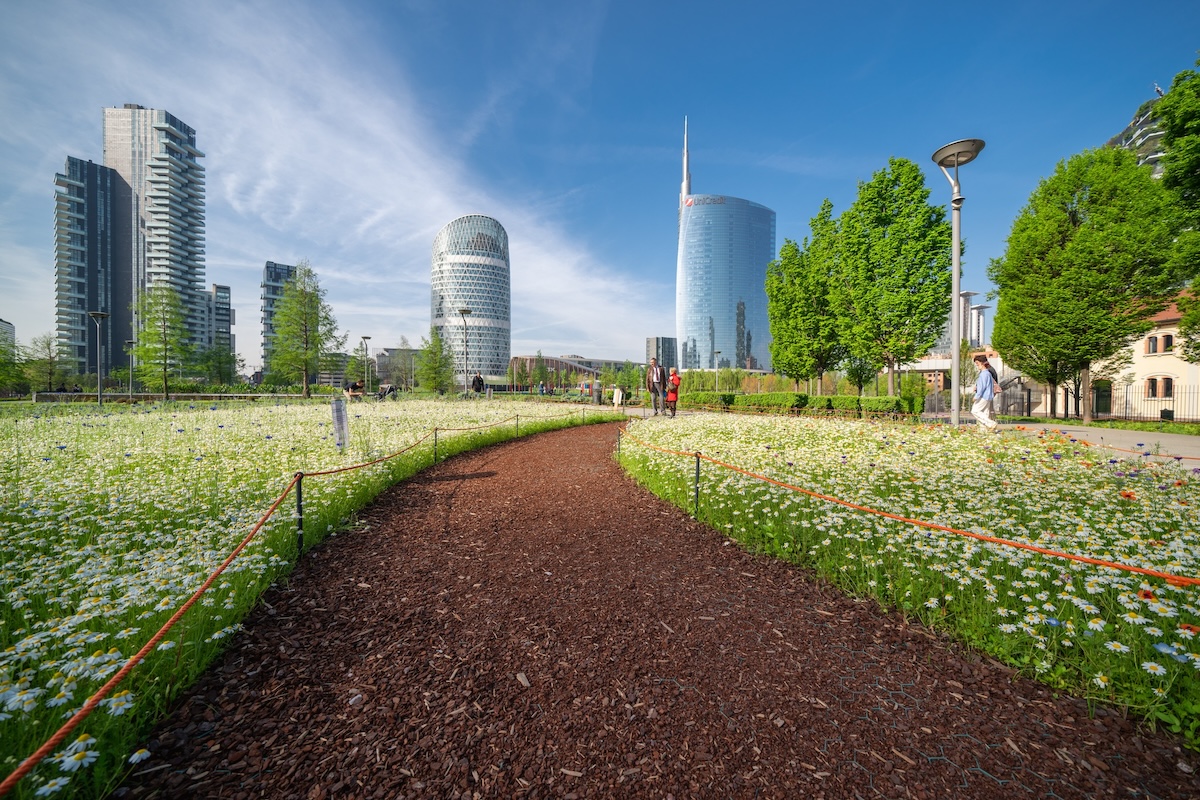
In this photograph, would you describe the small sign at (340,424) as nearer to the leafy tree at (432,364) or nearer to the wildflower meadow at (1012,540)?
the wildflower meadow at (1012,540)

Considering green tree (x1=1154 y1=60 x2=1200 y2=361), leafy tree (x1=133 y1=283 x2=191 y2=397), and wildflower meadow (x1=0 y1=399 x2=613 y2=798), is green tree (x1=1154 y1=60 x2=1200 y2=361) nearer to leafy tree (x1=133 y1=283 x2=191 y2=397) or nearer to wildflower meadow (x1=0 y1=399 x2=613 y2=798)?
wildflower meadow (x1=0 y1=399 x2=613 y2=798)

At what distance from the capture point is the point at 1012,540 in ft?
13.2

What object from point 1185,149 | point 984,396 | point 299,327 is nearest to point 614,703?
point 984,396

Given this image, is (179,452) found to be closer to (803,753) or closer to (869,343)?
(803,753)

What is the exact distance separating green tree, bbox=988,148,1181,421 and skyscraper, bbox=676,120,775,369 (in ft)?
322

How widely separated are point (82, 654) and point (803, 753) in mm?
3976

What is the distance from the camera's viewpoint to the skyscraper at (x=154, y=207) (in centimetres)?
9981

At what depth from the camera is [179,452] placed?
7891 mm

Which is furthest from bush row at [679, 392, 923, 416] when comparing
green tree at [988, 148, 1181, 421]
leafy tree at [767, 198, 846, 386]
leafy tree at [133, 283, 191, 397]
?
leafy tree at [133, 283, 191, 397]

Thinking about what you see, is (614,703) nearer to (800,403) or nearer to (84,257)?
(800,403)

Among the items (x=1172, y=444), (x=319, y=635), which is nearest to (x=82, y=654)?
(x=319, y=635)

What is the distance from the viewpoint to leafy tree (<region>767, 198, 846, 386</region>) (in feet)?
83.2

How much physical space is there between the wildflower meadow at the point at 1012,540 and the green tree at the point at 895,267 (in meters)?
12.3

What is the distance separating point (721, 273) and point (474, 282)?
231 ft
